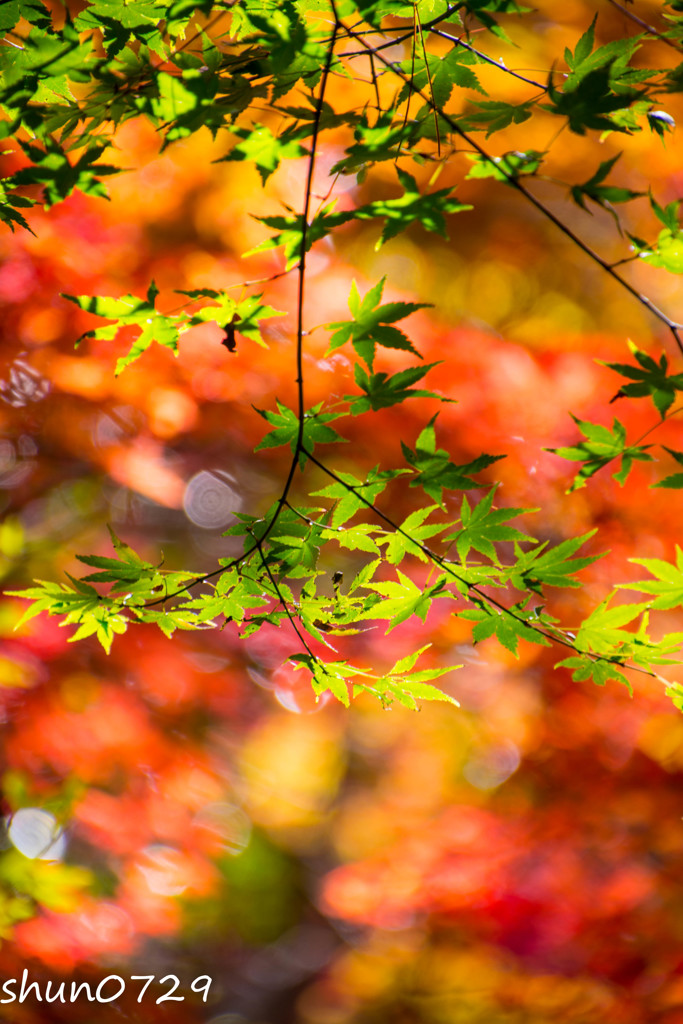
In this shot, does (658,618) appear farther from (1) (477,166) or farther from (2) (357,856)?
(1) (477,166)

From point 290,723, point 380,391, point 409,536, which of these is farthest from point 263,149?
point 290,723

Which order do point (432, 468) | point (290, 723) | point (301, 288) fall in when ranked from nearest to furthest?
point (301, 288) < point (432, 468) < point (290, 723)

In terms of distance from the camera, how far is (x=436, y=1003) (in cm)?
261

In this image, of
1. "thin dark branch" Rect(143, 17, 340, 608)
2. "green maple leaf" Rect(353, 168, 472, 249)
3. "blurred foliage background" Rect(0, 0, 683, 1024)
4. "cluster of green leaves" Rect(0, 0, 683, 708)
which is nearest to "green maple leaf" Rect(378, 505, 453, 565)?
"cluster of green leaves" Rect(0, 0, 683, 708)

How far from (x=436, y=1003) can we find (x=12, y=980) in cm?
173

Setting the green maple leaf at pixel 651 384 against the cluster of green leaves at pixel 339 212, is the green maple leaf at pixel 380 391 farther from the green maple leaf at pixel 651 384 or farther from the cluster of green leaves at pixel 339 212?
the green maple leaf at pixel 651 384

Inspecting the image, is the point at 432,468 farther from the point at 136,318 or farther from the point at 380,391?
the point at 136,318

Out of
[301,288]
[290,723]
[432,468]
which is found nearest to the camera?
[301,288]

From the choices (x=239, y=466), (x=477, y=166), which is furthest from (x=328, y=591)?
(x=477, y=166)

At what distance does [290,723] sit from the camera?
117 inches

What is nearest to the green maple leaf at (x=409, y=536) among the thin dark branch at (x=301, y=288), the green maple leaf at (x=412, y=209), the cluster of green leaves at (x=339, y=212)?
the cluster of green leaves at (x=339, y=212)

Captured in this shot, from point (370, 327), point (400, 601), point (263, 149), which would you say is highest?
point (263, 149)

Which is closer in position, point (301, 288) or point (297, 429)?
point (301, 288)

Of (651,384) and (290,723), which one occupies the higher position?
(651,384)
